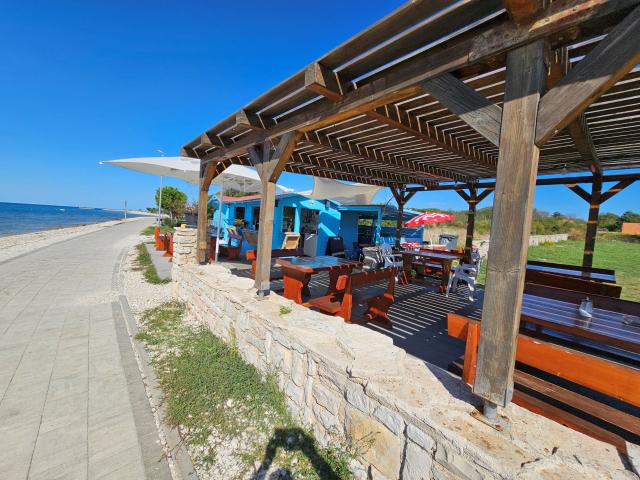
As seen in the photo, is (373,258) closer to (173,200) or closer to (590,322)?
(590,322)

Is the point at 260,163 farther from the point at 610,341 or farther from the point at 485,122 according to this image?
the point at 610,341

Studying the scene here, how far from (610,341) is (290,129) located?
346 centimetres

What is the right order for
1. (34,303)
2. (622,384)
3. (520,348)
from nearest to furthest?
(622,384) < (520,348) < (34,303)

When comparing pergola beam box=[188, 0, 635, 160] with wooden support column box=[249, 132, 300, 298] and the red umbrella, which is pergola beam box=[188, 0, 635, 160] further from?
the red umbrella

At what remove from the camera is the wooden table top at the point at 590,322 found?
2162 millimetres

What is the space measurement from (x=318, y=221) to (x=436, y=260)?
4699 mm

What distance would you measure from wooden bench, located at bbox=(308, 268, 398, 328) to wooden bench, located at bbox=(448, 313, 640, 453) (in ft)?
6.46

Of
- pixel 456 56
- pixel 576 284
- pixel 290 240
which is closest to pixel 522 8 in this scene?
pixel 456 56

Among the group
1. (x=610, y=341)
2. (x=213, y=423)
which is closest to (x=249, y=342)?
(x=213, y=423)

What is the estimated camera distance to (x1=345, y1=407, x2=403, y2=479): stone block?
1.70m

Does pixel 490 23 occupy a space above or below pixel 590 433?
above

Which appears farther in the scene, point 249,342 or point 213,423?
point 249,342

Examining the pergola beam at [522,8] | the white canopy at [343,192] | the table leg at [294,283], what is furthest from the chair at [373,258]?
the pergola beam at [522,8]

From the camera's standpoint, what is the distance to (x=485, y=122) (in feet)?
5.29
